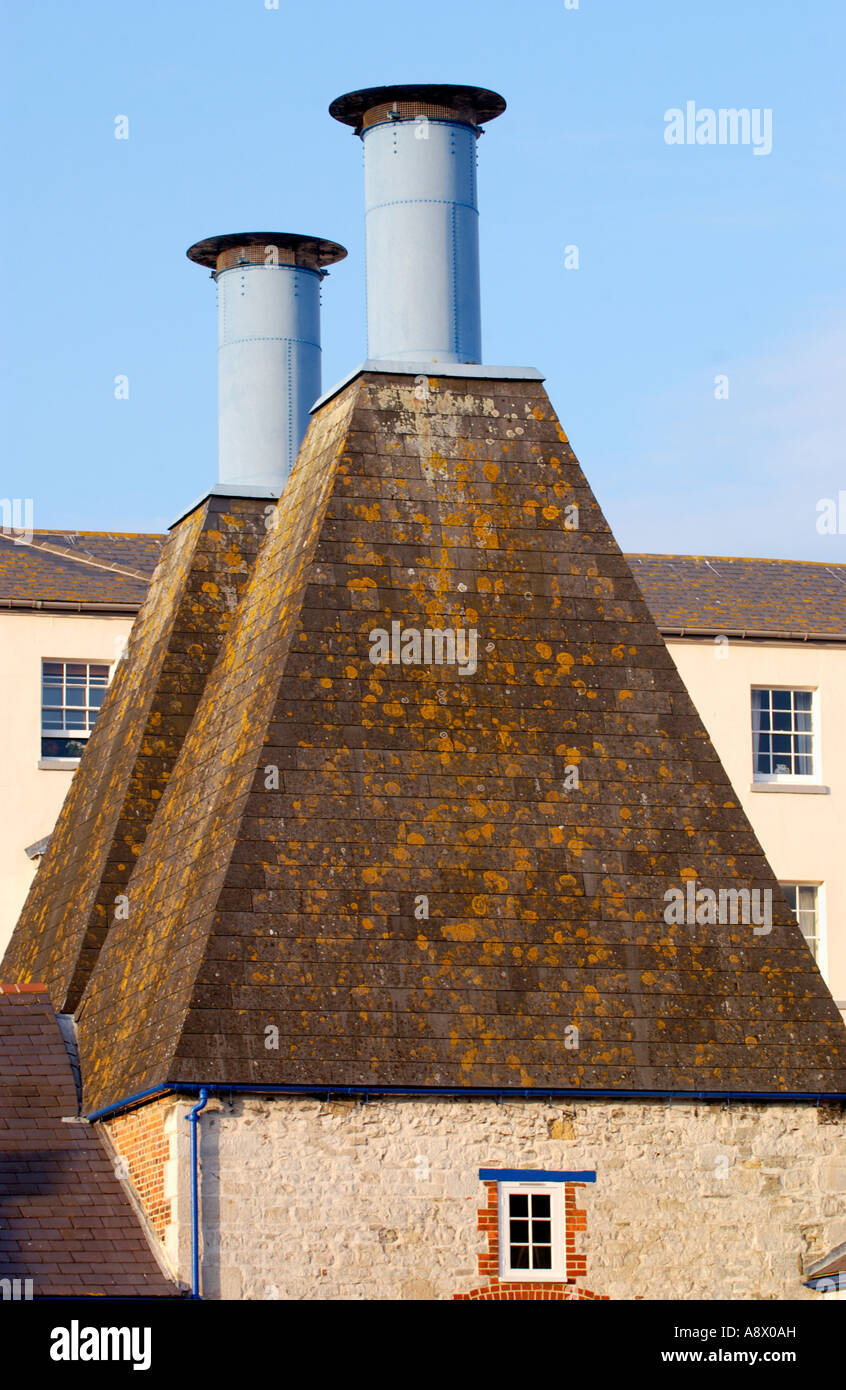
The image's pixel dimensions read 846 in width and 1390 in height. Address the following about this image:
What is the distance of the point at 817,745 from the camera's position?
1289 inches

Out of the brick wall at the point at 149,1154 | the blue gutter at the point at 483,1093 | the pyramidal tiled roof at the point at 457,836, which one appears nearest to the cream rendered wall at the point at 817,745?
the pyramidal tiled roof at the point at 457,836

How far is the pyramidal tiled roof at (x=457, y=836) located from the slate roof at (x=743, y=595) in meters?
12.1

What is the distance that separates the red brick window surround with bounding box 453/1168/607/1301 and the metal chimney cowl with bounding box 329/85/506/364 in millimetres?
7841

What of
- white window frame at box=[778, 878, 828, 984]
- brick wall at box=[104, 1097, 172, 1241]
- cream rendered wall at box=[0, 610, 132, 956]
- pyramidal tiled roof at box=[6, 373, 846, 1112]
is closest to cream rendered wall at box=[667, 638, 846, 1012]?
white window frame at box=[778, 878, 828, 984]

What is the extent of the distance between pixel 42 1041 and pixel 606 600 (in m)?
6.44

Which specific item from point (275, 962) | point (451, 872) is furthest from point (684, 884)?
point (275, 962)

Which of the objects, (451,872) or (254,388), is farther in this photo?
(254,388)

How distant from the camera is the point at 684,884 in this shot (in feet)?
62.8

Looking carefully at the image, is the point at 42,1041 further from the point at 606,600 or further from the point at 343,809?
the point at 606,600

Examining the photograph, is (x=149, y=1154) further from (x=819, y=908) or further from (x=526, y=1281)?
(x=819, y=908)

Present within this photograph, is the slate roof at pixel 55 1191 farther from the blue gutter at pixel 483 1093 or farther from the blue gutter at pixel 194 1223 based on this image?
the blue gutter at pixel 483 1093

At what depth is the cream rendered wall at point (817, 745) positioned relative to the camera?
32250 mm
